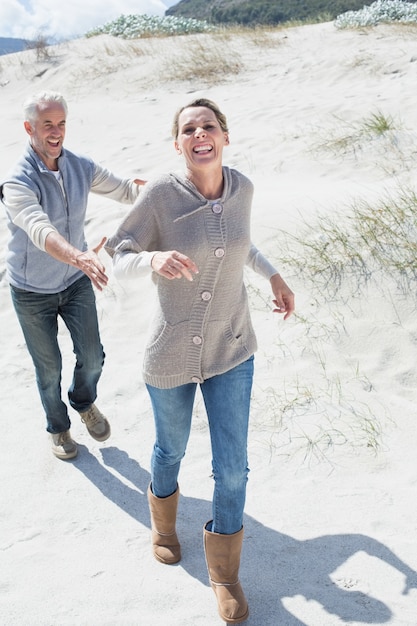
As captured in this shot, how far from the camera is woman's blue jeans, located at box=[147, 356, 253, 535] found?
2855 millimetres

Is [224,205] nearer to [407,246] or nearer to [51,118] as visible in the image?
[51,118]

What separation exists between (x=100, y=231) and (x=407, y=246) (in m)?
3.11

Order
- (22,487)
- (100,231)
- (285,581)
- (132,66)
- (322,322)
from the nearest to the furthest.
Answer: (285,581)
(22,487)
(322,322)
(100,231)
(132,66)

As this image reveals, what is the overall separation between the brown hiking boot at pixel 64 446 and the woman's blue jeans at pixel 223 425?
1331mm

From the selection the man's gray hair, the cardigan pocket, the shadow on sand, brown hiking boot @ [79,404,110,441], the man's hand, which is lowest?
the shadow on sand

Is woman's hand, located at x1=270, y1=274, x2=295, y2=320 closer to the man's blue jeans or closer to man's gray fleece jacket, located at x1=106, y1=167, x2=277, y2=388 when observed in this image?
man's gray fleece jacket, located at x1=106, y1=167, x2=277, y2=388

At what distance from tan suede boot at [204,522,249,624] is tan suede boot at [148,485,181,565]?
331mm

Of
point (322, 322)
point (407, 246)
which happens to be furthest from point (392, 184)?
point (322, 322)

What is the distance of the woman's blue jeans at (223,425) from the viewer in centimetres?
286

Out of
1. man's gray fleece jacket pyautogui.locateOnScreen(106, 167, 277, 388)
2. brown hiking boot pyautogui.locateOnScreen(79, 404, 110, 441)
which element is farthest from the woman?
brown hiking boot pyautogui.locateOnScreen(79, 404, 110, 441)

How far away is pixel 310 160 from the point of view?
8.15m

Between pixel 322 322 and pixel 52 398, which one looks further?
pixel 322 322

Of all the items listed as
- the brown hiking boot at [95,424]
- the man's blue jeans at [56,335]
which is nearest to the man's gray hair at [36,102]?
the man's blue jeans at [56,335]

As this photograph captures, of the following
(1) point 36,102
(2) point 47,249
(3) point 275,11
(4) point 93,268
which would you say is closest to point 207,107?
(4) point 93,268
